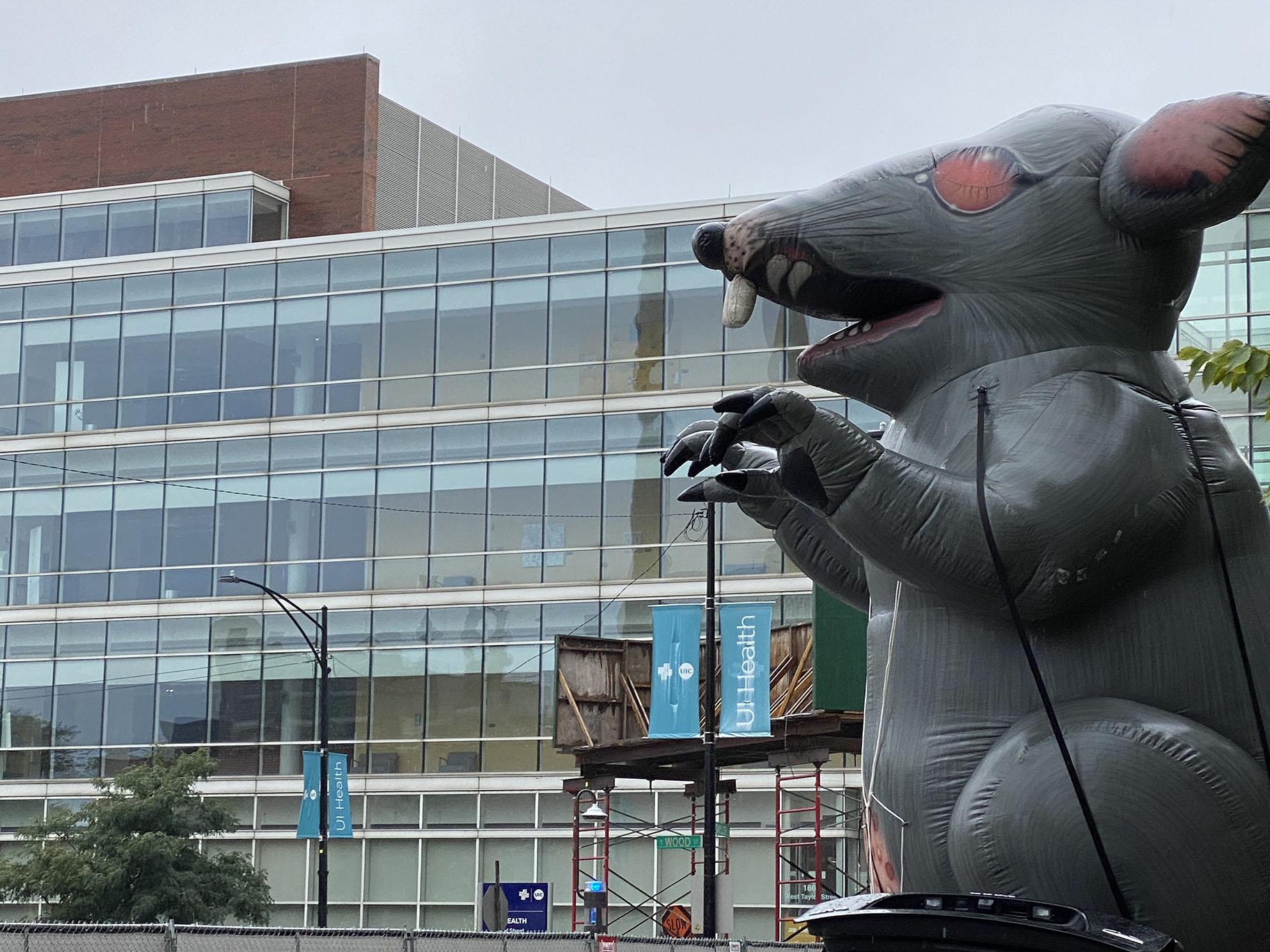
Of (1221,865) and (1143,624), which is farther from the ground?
(1143,624)

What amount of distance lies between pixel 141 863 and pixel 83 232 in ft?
55.6

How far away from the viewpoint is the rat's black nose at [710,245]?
4902mm

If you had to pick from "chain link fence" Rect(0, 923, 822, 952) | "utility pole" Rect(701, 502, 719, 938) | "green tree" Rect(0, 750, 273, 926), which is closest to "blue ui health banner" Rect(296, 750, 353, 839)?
"green tree" Rect(0, 750, 273, 926)

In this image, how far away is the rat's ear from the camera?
4355 mm

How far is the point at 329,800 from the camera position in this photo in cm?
2833

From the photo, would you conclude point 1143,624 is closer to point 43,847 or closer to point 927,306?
point 927,306

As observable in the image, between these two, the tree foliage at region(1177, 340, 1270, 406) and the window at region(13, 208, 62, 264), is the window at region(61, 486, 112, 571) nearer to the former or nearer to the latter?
the window at region(13, 208, 62, 264)

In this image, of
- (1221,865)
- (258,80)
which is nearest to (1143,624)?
(1221,865)

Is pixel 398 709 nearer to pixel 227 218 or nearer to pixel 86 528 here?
pixel 86 528

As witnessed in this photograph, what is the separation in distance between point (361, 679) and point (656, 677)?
420 inches

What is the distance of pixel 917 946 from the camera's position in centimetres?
415

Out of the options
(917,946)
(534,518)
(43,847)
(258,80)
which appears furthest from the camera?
(258,80)

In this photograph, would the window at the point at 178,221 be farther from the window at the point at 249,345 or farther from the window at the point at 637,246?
the window at the point at 637,246

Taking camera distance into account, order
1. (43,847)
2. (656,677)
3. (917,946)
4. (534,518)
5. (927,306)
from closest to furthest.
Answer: (917,946) < (927,306) < (656,677) < (43,847) < (534,518)
